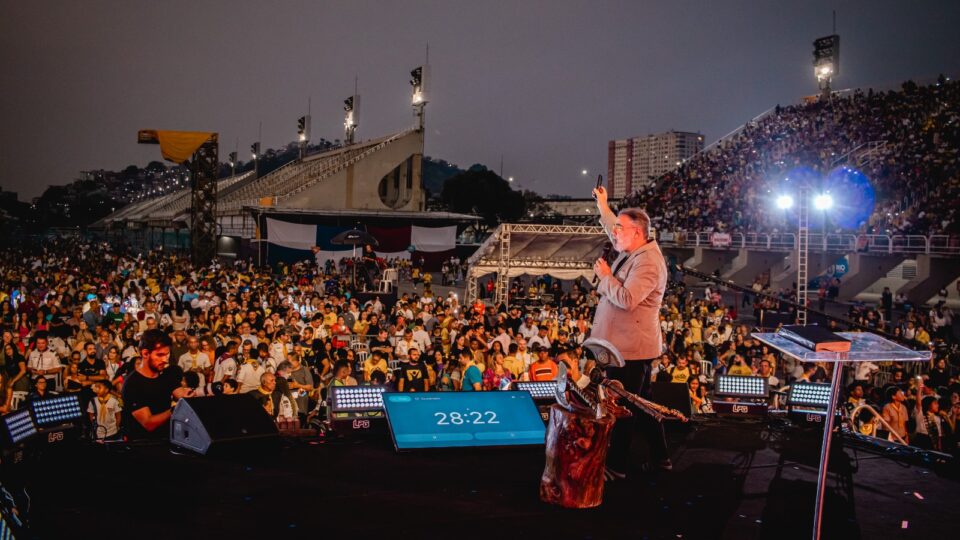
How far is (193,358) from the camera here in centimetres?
918

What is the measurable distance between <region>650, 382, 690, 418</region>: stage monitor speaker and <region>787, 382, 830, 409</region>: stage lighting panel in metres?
1.04

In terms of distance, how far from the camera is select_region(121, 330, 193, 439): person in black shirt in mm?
4430

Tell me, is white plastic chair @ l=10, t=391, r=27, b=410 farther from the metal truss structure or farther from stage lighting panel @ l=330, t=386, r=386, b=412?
the metal truss structure

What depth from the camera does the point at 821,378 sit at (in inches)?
376

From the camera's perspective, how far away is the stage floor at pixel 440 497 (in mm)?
3248

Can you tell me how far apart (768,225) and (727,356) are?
19169 mm

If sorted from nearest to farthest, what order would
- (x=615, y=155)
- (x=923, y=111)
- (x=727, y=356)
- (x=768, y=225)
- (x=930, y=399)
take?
(x=930, y=399) < (x=727, y=356) < (x=923, y=111) < (x=768, y=225) < (x=615, y=155)

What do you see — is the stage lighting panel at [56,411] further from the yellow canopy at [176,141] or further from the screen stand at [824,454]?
the yellow canopy at [176,141]

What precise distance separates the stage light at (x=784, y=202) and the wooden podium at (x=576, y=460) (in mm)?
24155

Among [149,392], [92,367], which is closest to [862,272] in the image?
[92,367]

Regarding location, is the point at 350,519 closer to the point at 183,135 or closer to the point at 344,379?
the point at 344,379

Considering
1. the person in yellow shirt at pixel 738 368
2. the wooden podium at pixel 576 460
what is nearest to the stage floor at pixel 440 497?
the wooden podium at pixel 576 460

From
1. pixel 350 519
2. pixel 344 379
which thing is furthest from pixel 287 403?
pixel 350 519

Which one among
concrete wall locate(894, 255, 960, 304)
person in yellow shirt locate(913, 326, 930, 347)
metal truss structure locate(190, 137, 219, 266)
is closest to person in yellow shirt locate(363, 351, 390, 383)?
person in yellow shirt locate(913, 326, 930, 347)
